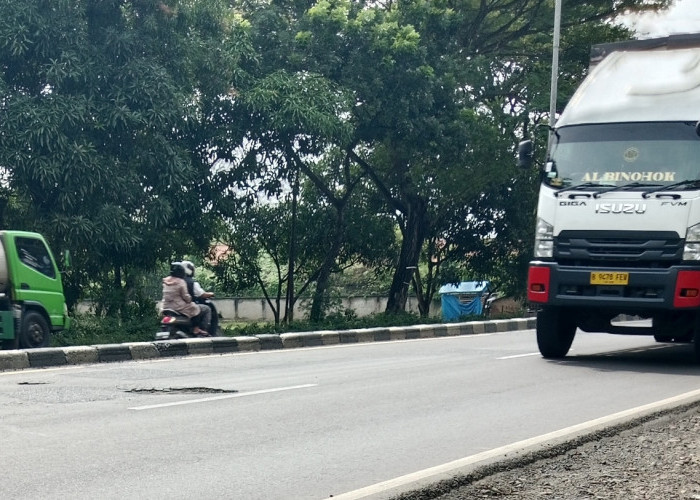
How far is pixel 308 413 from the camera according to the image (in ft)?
28.6

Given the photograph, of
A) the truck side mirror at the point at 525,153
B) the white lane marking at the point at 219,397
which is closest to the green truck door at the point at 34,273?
the white lane marking at the point at 219,397

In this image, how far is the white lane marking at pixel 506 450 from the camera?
5.55 metres

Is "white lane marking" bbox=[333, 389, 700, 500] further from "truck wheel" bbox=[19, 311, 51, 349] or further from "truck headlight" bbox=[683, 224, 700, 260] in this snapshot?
"truck wheel" bbox=[19, 311, 51, 349]

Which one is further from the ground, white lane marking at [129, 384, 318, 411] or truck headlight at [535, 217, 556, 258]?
truck headlight at [535, 217, 556, 258]

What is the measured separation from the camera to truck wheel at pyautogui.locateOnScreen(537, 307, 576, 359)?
13.9 meters

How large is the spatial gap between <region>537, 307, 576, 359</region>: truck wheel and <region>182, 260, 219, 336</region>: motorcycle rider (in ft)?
16.6

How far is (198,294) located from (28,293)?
2.52m

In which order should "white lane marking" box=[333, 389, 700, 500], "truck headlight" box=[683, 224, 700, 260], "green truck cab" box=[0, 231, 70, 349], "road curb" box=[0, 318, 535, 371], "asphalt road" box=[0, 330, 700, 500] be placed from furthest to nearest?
"green truck cab" box=[0, 231, 70, 349], "road curb" box=[0, 318, 535, 371], "truck headlight" box=[683, 224, 700, 260], "asphalt road" box=[0, 330, 700, 500], "white lane marking" box=[333, 389, 700, 500]

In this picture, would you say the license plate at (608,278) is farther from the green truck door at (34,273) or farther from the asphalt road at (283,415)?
the green truck door at (34,273)

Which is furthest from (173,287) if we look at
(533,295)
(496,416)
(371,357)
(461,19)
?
(461,19)

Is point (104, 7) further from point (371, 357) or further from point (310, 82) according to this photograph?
point (371, 357)

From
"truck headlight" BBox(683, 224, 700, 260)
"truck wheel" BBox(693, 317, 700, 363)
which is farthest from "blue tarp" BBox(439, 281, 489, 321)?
"truck headlight" BBox(683, 224, 700, 260)

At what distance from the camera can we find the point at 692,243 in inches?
480

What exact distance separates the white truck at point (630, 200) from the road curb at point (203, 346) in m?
5.09
